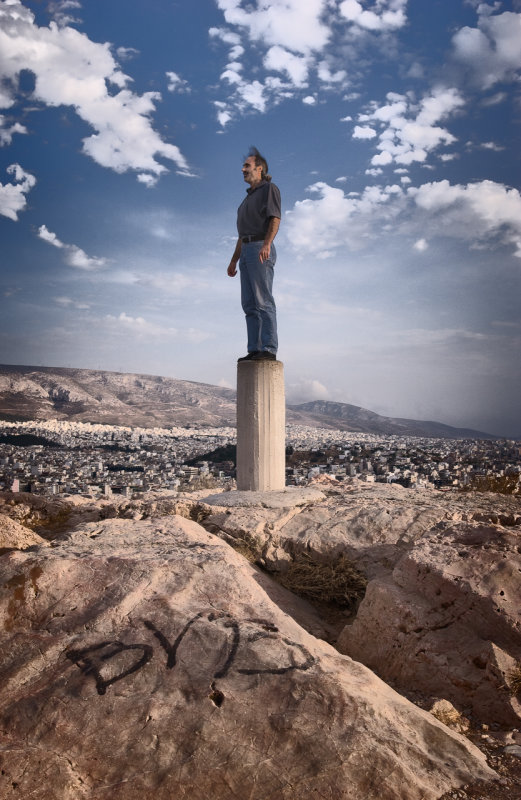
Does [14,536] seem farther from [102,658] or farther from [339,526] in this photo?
[339,526]

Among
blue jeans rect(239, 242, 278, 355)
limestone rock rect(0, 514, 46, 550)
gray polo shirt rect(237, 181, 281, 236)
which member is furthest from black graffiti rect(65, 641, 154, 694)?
gray polo shirt rect(237, 181, 281, 236)

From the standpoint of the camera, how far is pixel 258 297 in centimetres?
804

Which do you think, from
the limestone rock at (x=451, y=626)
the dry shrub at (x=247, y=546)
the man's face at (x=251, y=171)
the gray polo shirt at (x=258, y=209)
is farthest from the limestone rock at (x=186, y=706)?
the man's face at (x=251, y=171)

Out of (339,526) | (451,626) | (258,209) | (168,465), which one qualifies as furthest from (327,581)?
(168,465)

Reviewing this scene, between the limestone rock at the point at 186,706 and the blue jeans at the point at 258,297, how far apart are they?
16.4 ft

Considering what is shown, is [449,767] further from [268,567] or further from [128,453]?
[128,453]

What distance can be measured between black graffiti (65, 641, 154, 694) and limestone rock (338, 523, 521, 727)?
1.86m

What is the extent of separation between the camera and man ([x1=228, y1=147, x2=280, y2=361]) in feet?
26.0

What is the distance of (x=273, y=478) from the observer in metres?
7.95

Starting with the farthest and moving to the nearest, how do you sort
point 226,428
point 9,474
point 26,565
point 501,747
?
point 226,428 → point 9,474 → point 26,565 → point 501,747

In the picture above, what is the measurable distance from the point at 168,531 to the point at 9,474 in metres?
14.1

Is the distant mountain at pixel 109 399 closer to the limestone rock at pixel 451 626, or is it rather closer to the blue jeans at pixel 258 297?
the blue jeans at pixel 258 297

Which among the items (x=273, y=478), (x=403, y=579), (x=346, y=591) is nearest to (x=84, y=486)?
(x=273, y=478)

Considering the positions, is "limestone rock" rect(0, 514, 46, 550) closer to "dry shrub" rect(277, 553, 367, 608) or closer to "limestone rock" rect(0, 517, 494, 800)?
"limestone rock" rect(0, 517, 494, 800)
